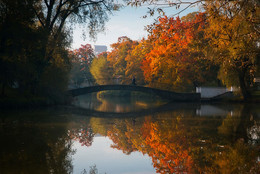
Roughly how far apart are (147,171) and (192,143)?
315 centimetres

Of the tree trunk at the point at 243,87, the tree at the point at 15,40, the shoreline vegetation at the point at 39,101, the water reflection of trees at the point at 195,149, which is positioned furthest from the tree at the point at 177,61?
the water reflection of trees at the point at 195,149

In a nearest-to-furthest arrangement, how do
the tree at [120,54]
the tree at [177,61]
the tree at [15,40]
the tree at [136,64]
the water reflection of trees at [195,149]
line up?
the water reflection of trees at [195,149] < the tree at [15,40] < the tree at [177,61] < the tree at [136,64] < the tree at [120,54]

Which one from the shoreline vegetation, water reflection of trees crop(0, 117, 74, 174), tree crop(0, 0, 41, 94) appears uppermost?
tree crop(0, 0, 41, 94)

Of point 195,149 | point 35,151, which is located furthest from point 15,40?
point 195,149

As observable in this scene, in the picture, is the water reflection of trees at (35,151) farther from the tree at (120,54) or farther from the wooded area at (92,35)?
the tree at (120,54)

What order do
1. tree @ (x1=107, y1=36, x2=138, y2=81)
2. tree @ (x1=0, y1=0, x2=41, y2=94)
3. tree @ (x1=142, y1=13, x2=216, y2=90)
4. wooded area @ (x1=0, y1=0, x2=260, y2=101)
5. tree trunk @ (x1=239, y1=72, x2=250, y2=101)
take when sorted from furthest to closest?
tree @ (x1=107, y1=36, x2=138, y2=81), tree @ (x1=142, y1=13, x2=216, y2=90), tree trunk @ (x1=239, y1=72, x2=250, y2=101), tree @ (x1=0, y1=0, x2=41, y2=94), wooded area @ (x1=0, y1=0, x2=260, y2=101)

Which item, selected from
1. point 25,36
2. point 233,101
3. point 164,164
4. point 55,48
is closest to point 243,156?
point 164,164

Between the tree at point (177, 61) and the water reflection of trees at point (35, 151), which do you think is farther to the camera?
the tree at point (177, 61)

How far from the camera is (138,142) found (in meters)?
9.52

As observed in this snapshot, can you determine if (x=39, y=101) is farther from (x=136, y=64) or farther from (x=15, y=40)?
(x=136, y=64)

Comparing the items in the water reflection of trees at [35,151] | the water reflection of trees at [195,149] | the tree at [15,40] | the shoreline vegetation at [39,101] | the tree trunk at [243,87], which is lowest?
the water reflection of trees at [35,151]

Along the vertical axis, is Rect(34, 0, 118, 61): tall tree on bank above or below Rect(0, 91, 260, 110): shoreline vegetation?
above

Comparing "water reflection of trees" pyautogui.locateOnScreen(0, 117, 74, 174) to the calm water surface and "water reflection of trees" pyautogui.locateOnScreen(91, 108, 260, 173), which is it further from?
"water reflection of trees" pyautogui.locateOnScreen(91, 108, 260, 173)

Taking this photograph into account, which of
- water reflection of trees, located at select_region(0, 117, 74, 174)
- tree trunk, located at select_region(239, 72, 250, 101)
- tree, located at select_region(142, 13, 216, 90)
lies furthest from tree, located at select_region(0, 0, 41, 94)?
tree trunk, located at select_region(239, 72, 250, 101)
